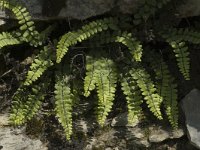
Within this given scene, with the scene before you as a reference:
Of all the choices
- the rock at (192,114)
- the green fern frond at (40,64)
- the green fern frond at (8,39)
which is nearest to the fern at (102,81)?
the green fern frond at (40,64)

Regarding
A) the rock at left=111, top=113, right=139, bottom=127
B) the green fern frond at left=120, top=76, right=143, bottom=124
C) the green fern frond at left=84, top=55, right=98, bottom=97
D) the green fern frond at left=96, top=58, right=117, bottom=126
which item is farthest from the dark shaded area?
the rock at left=111, top=113, right=139, bottom=127

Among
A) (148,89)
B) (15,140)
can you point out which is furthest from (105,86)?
(15,140)

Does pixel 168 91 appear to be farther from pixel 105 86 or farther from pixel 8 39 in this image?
pixel 8 39

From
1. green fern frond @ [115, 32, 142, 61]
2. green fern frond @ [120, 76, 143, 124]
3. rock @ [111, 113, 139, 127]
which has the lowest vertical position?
rock @ [111, 113, 139, 127]

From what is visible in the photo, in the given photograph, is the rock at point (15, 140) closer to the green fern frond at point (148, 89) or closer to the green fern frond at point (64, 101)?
the green fern frond at point (64, 101)

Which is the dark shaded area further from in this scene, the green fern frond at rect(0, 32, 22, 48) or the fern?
the fern

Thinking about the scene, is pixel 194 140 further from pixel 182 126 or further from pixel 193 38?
pixel 193 38

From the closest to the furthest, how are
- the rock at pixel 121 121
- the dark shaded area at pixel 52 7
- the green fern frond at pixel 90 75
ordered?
the green fern frond at pixel 90 75, the dark shaded area at pixel 52 7, the rock at pixel 121 121
